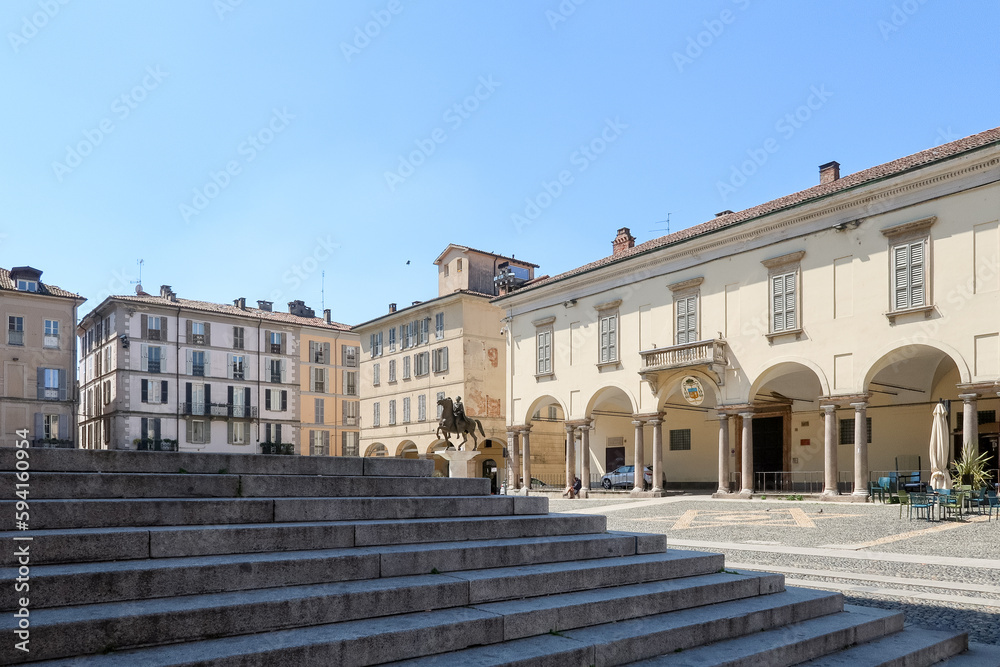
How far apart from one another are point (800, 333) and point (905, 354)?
306 cm

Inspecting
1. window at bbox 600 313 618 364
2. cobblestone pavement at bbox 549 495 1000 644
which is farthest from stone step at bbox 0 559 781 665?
window at bbox 600 313 618 364

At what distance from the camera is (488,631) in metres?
4.62

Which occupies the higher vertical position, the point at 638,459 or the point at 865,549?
the point at 865,549

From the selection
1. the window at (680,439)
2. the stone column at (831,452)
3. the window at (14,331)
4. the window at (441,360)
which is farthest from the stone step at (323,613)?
the window at (14,331)

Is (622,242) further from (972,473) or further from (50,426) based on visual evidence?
(50,426)

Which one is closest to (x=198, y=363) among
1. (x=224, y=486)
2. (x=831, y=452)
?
(x=831, y=452)

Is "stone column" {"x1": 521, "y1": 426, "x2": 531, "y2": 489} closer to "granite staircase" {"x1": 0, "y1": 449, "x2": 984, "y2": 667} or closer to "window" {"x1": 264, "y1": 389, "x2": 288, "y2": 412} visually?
"window" {"x1": 264, "y1": 389, "x2": 288, "y2": 412}

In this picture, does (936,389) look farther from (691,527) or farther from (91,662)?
(91,662)

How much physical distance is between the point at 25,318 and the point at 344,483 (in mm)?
36114

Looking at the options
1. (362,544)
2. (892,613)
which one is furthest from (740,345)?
(362,544)

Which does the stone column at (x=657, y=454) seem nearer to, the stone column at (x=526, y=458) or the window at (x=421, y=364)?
the stone column at (x=526, y=458)

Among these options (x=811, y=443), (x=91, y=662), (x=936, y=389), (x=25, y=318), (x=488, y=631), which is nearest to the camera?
(x=91, y=662)

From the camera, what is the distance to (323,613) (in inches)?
171

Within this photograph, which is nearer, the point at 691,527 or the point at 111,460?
the point at 111,460
